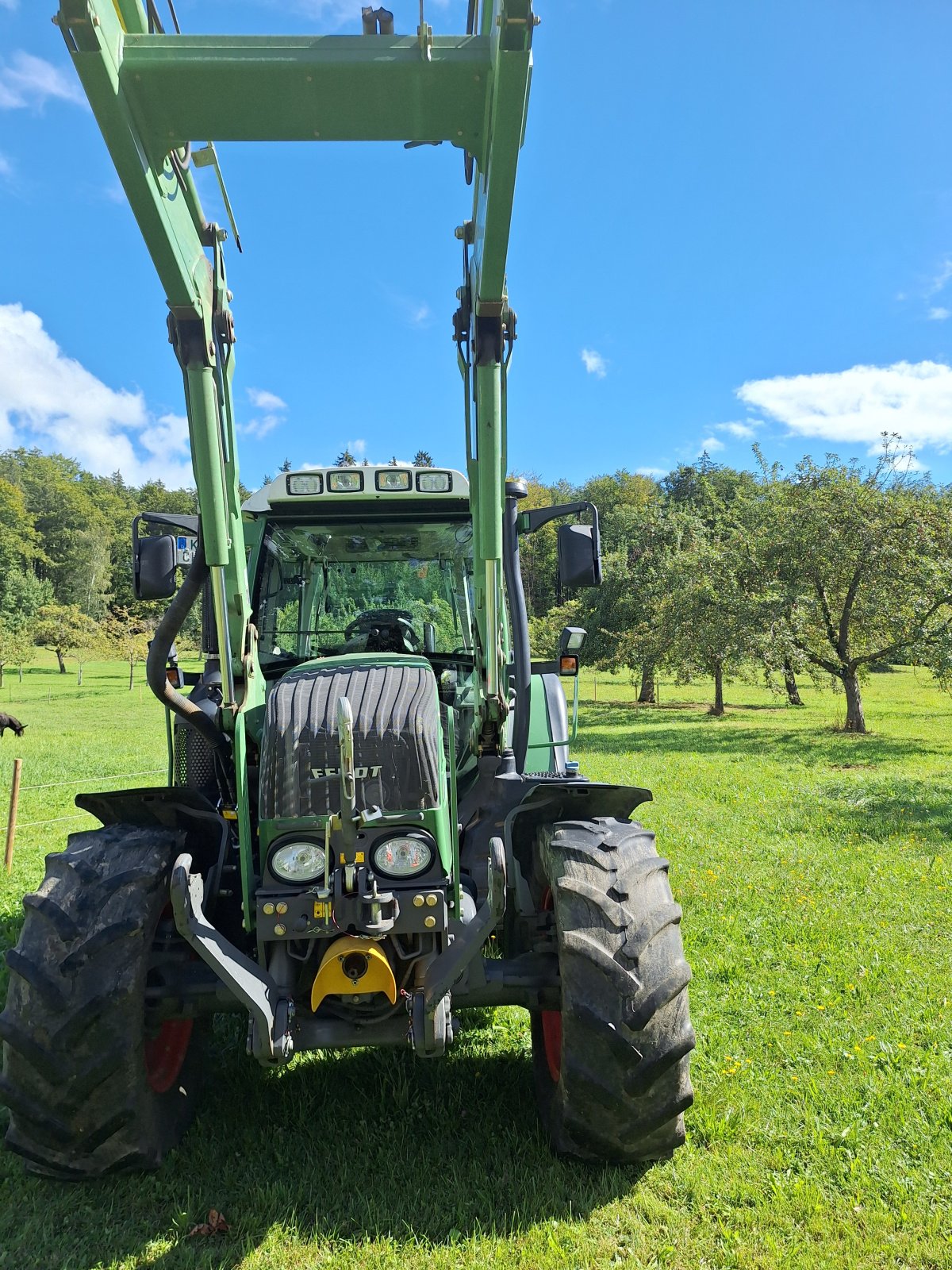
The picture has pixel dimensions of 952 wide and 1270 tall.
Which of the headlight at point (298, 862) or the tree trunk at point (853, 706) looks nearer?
the headlight at point (298, 862)

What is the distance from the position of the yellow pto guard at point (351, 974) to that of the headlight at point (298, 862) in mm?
254

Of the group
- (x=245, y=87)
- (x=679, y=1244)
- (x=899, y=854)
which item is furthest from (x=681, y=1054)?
(x=899, y=854)

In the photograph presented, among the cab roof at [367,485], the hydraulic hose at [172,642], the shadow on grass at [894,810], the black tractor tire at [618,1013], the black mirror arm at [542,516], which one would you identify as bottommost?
the shadow on grass at [894,810]

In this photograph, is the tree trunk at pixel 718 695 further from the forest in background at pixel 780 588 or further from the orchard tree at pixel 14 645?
the orchard tree at pixel 14 645

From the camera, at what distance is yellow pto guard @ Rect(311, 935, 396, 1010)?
2.95m

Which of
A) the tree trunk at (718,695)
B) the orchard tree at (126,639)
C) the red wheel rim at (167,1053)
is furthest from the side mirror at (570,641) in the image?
the orchard tree at (126,639)

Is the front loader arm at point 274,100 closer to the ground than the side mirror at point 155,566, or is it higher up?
higher up

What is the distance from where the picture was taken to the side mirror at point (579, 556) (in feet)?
14.5

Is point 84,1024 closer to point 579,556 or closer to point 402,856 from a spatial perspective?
point 402,856

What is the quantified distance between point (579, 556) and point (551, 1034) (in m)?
2.16

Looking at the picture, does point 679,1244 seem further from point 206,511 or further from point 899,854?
point 899,854

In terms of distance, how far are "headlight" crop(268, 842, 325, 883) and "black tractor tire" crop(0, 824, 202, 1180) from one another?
1.74ft

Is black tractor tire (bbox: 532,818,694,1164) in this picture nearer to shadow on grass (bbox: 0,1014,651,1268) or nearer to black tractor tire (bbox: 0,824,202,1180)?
shadow on grass (bbox: 0,1014,651,1268)

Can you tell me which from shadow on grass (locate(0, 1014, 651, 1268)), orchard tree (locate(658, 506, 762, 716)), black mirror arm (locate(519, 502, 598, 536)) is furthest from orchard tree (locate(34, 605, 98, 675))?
shadow on grass (locate(0, 1014, 651, 1268))
